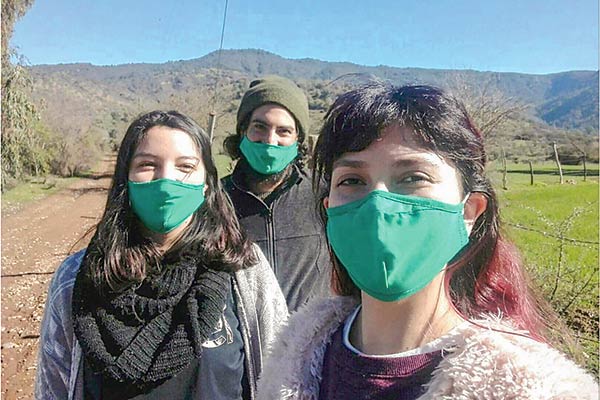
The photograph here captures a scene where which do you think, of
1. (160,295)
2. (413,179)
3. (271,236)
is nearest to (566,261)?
(271,236)

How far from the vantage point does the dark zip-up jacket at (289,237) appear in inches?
101

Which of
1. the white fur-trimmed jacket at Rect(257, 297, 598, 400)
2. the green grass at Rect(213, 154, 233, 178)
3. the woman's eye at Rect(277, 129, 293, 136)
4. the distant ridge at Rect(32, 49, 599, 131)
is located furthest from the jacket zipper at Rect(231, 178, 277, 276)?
the white fur-trimmed jacket at Rect(257, 297, 598, 400)

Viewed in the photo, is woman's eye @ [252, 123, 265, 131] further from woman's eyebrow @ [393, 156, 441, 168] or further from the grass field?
woman's eyebrow @ [393, 156, 441, 168]

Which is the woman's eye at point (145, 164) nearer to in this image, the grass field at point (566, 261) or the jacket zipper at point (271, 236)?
the jacket zipper at point (271, 236)

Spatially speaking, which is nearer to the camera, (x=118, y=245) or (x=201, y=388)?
(x=201, y=388)

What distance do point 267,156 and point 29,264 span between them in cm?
915

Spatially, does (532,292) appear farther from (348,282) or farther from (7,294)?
(7,294)

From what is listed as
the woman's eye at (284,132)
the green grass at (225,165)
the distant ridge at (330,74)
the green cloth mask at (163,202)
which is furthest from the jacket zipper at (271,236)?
the distant ridge at (330,74)

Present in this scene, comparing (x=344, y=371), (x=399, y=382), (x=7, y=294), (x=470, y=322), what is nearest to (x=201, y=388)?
(x=344, y=371)

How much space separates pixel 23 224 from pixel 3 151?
380 centimetres

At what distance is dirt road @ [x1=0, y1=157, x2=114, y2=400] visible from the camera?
5.35 m

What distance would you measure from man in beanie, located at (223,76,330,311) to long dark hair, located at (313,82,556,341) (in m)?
1.29

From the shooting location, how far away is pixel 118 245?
189 centimetres

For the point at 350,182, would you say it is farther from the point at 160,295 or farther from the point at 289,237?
the point at 289,237
